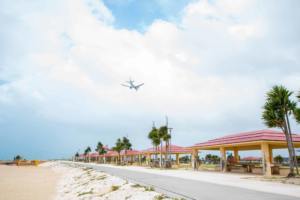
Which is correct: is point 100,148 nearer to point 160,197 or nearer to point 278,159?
point 278,159

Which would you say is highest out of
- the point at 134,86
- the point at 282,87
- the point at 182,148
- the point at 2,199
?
the point at 134,86

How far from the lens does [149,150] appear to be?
A: 60688 mm

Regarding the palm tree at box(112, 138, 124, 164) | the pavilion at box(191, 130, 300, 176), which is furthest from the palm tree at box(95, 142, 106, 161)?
the pavilion at box(191, 130, 300, 176)

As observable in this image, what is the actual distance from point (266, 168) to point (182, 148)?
3033cm

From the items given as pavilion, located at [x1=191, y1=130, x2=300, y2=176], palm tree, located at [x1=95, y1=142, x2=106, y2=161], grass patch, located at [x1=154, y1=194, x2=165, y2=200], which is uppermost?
palm tree, located at [x1=95, y1=142, x2=106, y2=161]

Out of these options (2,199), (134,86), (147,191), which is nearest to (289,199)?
(147,191)

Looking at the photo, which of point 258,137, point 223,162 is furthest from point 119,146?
point 258,137

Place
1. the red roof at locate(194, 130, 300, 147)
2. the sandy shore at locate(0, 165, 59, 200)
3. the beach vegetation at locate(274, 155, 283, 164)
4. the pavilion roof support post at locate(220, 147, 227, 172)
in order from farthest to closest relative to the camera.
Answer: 1. the beach vegetation at locate(274, 155, 283, 164)
2. the pavilion roof support post at locate(220, 147, 227, 172)
3. the red roof at locate(194, 130, 300, 147)
4. the sandy shore at locate(0, 165, 59, 200)

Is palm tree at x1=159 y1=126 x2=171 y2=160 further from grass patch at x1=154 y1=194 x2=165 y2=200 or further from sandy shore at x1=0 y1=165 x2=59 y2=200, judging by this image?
grass patch at x1=154 y1=194 x2=165 y2=200

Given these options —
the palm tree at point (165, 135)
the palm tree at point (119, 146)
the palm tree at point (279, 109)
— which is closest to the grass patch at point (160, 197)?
the palm tree at point (279, 109)

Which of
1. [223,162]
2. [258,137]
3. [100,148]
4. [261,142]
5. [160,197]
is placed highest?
[100,148]

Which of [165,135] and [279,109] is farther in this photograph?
[165,135]

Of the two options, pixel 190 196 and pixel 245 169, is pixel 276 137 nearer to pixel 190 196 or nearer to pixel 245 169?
pixel 245 169

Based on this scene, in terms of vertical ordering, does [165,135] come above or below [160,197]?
above
